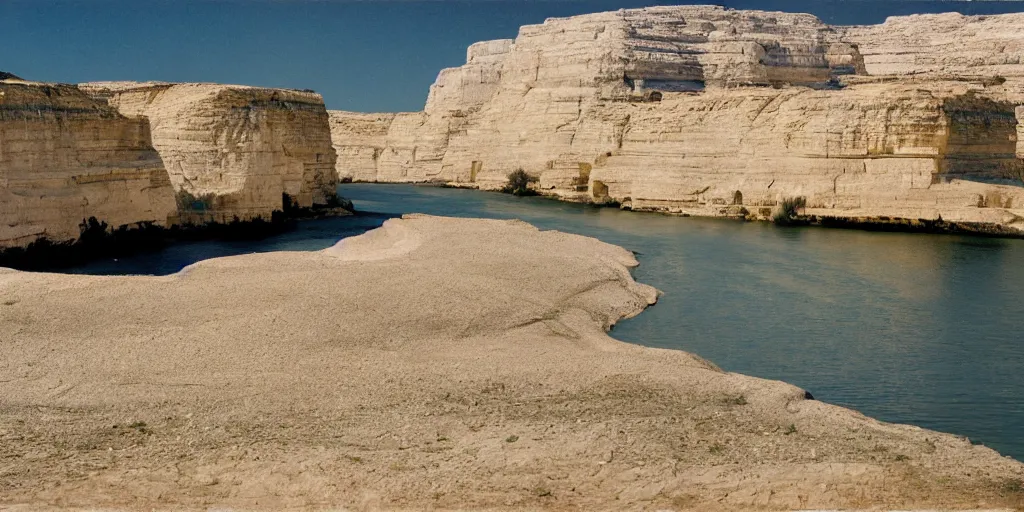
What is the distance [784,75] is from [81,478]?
47004mm

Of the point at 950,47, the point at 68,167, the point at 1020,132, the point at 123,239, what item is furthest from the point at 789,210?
the point at 950,47

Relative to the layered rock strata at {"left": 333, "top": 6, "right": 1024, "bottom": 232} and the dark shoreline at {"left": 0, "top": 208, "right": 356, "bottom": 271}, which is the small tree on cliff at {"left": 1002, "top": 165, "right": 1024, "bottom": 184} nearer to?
the layered rock strata at {"left": 333, "top": 6, "right": 1024, "bottom": 232}

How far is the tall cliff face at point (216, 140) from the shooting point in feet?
79.8

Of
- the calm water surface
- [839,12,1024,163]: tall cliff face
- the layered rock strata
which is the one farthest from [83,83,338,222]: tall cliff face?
[839,12,1024,163]: tall cliff face

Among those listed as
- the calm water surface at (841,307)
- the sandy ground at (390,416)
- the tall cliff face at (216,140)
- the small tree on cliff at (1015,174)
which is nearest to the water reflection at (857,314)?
the calm water surface at (841,307)

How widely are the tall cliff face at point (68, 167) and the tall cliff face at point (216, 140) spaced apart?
228 cm

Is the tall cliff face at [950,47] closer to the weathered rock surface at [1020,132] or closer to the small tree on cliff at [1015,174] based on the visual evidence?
the weathered rock surface at [1020,132]

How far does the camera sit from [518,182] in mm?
45594

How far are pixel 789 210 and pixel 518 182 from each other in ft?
57.7

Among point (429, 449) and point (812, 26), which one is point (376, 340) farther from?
point (812, 26)

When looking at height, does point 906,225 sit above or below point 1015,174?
below

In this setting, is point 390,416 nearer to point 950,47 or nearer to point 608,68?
point 608,68

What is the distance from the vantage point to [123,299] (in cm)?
1238

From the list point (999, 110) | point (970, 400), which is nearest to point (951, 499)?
point (970, 400)
